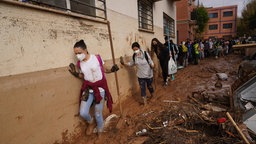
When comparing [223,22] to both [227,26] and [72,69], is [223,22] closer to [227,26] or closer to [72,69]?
[227,26]

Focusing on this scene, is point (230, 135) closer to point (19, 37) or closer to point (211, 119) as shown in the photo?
point (211, 119)

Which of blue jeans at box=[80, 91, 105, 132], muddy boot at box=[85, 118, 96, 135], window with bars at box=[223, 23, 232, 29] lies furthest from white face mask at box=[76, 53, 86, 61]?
window with bars at box=[223, 23, 232, 29]

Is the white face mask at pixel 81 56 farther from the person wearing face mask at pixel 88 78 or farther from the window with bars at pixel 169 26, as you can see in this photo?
the window with bars at pixel 169 26

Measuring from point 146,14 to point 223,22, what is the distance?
42.5 meters

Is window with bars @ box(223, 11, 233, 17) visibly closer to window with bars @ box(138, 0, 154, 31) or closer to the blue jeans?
window with bars @ box(138, 0, 154, 31)

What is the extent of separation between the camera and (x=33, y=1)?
2104mm

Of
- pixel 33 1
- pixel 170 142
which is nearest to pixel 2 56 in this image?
pixel 33 1

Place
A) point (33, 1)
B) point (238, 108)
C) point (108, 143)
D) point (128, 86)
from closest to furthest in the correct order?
point (33, 1) < point (108, 143) < point (238, 108) < point (128, 86)

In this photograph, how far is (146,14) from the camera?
628 cm

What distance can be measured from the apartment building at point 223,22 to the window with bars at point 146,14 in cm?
3892

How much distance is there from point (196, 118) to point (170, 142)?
2.87 ft

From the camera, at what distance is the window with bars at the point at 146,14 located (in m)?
5.93

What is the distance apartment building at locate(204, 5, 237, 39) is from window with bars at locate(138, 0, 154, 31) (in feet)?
128

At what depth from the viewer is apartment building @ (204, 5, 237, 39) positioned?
39156 millimetres
